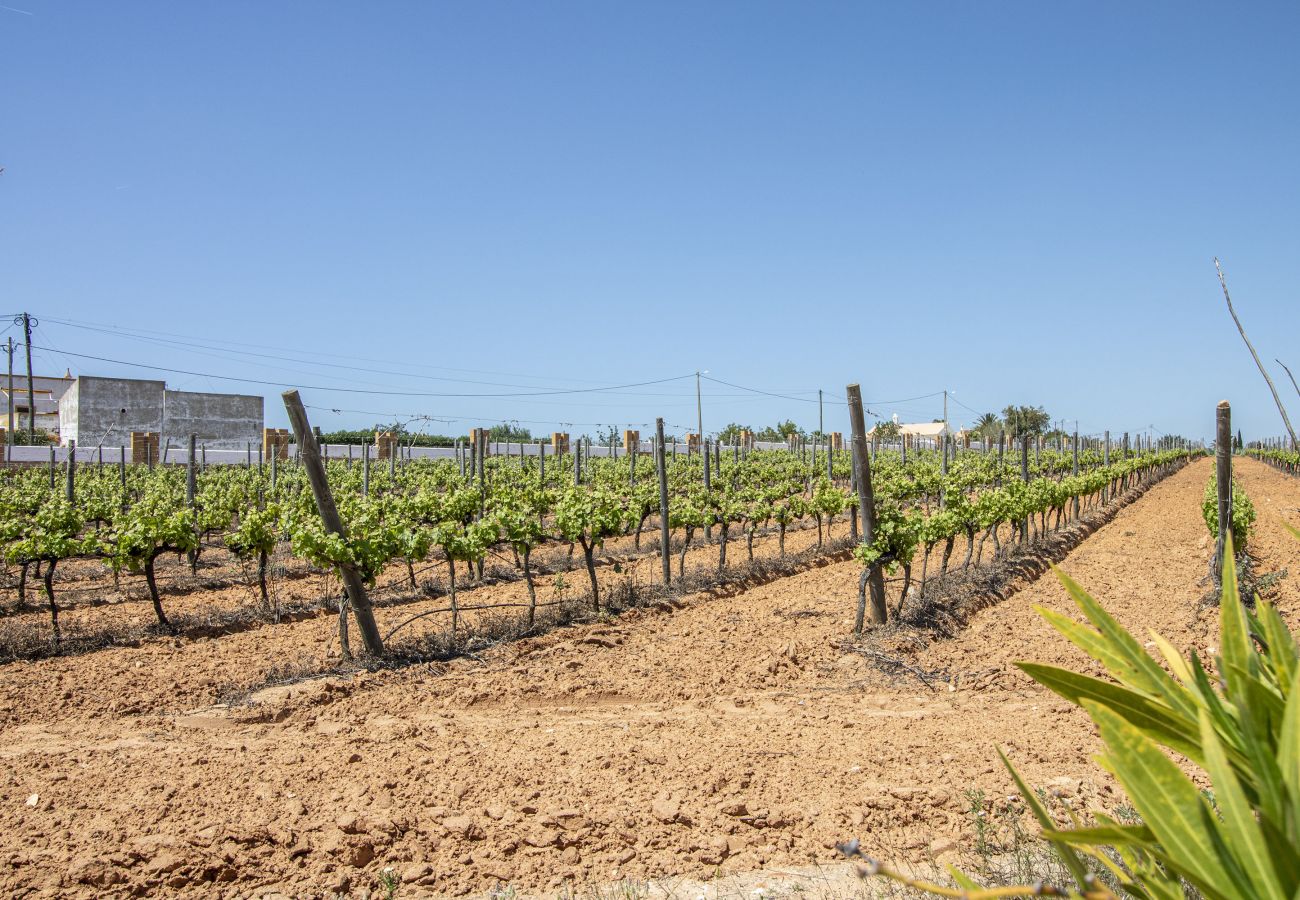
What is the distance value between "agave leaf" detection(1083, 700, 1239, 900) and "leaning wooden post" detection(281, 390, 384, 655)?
25.4 ft

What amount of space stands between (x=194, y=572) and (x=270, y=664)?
6.48 metres

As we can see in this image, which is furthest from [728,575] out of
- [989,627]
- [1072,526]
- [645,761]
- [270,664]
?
[1072,526]

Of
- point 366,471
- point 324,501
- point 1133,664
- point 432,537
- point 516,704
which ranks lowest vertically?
point 516,704

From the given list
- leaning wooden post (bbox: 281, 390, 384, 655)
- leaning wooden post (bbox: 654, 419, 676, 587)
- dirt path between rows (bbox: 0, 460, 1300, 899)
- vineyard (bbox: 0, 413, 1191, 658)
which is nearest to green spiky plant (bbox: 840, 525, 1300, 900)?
dirt path between rows (bbox: 0, 460, 1300, 899)

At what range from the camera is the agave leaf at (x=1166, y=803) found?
0.97 metres

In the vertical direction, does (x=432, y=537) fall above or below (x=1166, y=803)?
below

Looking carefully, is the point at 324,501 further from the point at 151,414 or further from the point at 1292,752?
the point at 151,414

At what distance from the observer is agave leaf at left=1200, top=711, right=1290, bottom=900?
35.7 inches

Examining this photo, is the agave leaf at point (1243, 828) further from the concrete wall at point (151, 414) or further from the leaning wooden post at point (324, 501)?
the concrete wall at point (151, 414)

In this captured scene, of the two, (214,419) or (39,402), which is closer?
(214,419)

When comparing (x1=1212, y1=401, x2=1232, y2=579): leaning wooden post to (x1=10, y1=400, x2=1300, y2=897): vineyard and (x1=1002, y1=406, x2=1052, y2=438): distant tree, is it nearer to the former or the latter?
(x1=10, y1=400, x2=1300, y2=897): vineyard

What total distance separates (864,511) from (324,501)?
5387 mm

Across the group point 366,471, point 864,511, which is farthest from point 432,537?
point 366,471

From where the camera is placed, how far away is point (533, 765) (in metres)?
5.41
